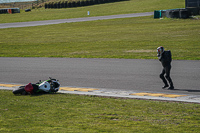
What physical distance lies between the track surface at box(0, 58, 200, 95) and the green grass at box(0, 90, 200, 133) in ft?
7.61

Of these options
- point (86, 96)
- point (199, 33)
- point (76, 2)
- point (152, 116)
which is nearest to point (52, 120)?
point (152, 116)

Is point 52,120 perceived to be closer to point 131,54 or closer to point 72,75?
point 72,75

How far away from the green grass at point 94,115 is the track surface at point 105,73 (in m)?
2.32

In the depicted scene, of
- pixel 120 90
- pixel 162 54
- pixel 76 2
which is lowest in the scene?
pixel 120 90

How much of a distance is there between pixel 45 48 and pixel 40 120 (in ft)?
62.6

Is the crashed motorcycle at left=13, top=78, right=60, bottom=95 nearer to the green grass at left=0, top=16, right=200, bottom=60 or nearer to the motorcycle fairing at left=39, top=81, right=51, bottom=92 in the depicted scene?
the motorcycle fairing at left=39, top=81, right=51, bottom=92

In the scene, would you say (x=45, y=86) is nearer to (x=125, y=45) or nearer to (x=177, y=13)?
(x=125, y=45)

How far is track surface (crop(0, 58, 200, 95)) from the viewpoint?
12433 millimetres

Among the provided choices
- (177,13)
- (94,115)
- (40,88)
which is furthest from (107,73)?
(177,13)

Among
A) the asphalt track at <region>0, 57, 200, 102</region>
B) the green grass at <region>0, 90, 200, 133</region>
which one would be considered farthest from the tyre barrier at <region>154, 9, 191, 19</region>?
the green grass at <region>0, 90, 200, 133</region>

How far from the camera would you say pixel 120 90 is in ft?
38.5

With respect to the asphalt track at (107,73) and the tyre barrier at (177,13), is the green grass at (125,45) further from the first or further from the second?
the tyre barrier at (177,13)

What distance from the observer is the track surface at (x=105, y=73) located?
12.4 metres

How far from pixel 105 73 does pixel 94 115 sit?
6894mm
